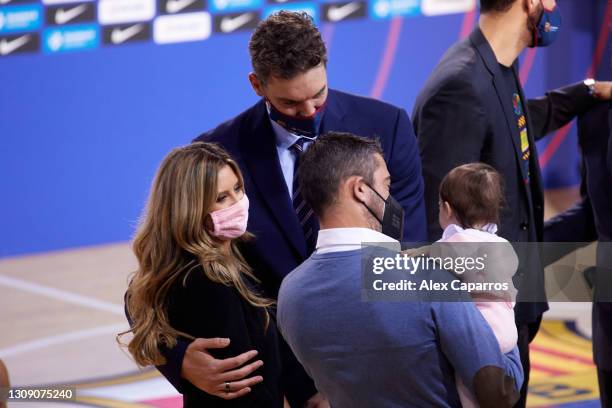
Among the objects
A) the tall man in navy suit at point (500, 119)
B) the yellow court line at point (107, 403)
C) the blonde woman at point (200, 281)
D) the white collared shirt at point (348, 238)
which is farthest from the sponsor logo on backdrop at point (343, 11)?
the white collared shirt at point (348, 238)

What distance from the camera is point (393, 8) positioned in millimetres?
8781

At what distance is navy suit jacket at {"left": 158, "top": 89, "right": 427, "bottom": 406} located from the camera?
2.96 metres

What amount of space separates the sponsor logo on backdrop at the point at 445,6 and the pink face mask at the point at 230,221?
6.38 metres

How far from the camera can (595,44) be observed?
950 centimetres

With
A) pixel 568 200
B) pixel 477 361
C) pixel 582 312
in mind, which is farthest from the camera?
pixel 568 200

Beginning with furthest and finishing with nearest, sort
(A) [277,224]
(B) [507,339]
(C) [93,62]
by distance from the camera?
(C) [93,62], (A) [277,224], (B) [507,339]

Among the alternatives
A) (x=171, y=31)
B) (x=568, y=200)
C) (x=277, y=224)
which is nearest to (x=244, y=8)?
(x=171, y=31)

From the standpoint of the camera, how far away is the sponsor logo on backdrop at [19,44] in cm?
757

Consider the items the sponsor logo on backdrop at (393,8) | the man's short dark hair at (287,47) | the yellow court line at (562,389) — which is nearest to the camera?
the man's short dark hair at (287,47)

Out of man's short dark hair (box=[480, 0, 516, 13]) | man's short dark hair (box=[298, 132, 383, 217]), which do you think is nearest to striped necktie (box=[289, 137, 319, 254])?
man's short dark hair (box=[298, 132, 383, 217])

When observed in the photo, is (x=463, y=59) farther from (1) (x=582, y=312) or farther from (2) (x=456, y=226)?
(1) (x=582, y=312)

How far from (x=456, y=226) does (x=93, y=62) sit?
545cm

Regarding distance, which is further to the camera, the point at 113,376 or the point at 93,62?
the point at 93,62

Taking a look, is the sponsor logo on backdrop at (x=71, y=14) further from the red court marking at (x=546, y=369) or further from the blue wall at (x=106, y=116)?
the red court marking at (x=546, y=369)
